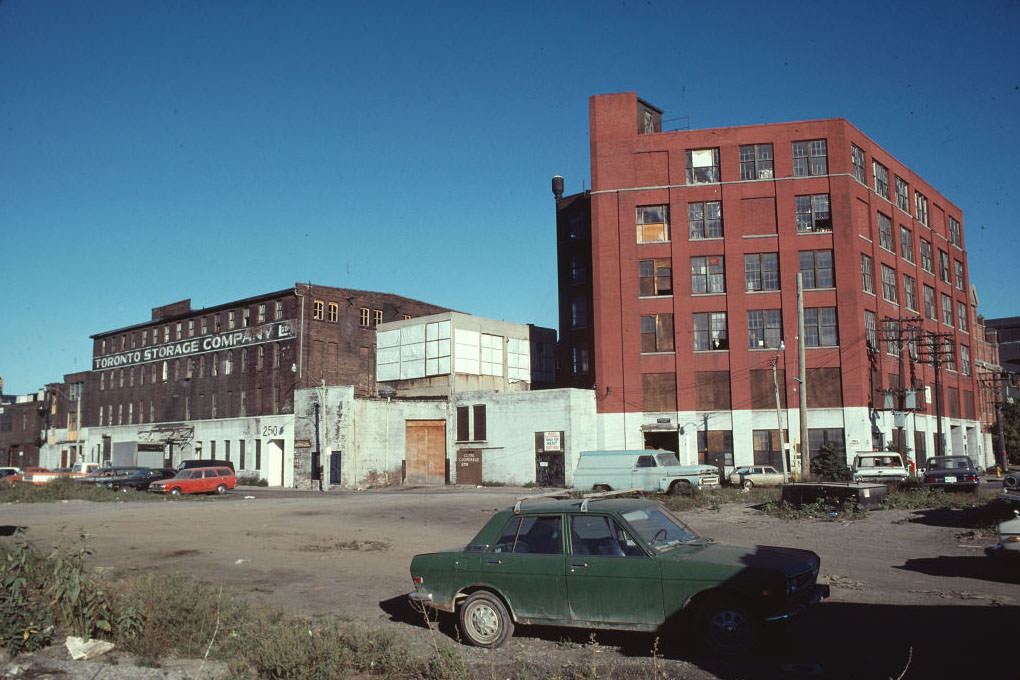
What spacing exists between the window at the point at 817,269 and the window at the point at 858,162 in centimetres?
535

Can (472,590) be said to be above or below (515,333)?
below

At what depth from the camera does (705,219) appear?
45.7m

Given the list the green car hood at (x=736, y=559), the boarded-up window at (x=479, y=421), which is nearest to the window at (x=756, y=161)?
the boarded-up window at (x=479, y=421)

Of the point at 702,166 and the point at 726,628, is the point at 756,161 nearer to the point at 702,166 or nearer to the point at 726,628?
the point at 702,166

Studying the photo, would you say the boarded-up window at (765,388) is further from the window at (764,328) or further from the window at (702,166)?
the window at (702,166)

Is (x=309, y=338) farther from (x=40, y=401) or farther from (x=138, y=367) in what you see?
(x=40, y=401)

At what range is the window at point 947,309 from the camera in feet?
186

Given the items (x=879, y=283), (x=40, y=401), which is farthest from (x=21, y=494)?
(x=40, y=401)

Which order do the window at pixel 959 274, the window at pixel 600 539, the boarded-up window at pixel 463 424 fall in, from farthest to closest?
1. the window at pixel 959 274
2. the boarded-up window at pixel 463 424
3. the window at pixel 600 539

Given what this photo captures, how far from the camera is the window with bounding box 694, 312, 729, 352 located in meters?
44.8

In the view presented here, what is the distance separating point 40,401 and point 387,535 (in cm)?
8670

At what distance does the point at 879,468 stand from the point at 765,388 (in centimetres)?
1302

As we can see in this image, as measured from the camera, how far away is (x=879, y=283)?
46.1 metres

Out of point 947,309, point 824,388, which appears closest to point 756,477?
point 824,388
